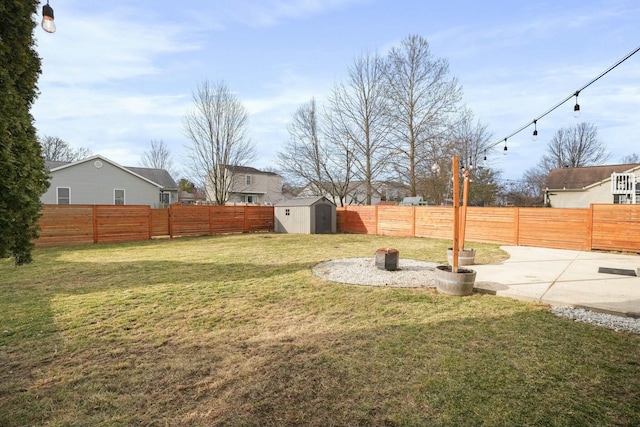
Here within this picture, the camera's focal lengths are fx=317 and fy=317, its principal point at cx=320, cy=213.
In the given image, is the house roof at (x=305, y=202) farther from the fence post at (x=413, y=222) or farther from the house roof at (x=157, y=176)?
the house roof at (x=157, y=176)

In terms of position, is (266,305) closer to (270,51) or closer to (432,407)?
(432,407)

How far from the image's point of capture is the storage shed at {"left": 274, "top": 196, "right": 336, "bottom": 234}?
1693cm

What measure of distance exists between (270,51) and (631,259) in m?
12.1

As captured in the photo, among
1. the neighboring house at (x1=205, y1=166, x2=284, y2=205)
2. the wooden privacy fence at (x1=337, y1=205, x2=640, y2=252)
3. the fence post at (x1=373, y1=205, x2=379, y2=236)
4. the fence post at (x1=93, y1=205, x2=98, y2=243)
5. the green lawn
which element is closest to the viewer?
the green lawn

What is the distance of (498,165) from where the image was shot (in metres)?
24.9

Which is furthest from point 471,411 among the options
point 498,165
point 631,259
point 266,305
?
point 498,165

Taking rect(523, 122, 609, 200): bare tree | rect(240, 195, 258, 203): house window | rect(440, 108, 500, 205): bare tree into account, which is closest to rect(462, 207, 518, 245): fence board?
rect(440, 108, 500, 205): bare tree

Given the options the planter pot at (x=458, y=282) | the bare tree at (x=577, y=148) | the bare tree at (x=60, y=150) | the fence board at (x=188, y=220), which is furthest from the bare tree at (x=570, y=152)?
the bare tree at (x=60, y=150)

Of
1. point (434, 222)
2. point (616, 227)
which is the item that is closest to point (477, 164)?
point (434, 222)

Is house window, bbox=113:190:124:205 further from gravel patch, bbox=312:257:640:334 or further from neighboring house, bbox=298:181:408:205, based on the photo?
gravel patch, bbox=312:257:640:334

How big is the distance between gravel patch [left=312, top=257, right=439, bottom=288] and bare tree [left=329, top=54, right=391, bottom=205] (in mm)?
13604

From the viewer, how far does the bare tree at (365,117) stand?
2061cm

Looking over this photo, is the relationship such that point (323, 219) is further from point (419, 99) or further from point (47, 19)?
point (47, 19)

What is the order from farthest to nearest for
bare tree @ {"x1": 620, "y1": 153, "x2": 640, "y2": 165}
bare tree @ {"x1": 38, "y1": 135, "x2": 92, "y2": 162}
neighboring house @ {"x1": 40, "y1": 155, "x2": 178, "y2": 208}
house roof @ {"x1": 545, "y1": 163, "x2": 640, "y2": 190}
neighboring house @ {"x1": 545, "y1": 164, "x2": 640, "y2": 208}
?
1. bare tree @ {"x1": 620, "y1": 153, "x2": 640, "y2": 165}
2. bare tree @ {"x1": 38, "y1": 135, "x2": 92, "y2": 162}
3. house roof @ {"x1": 545, "y1": 163, "x2": 640, "y2": 190}
4. neighboring house @ {"x1": 545, "y1": 164, "x2": 640, "y2": 208}
5. neighboring house @ {"x1": 40, "y1": 155, "x2": 178, "y2": 208}
